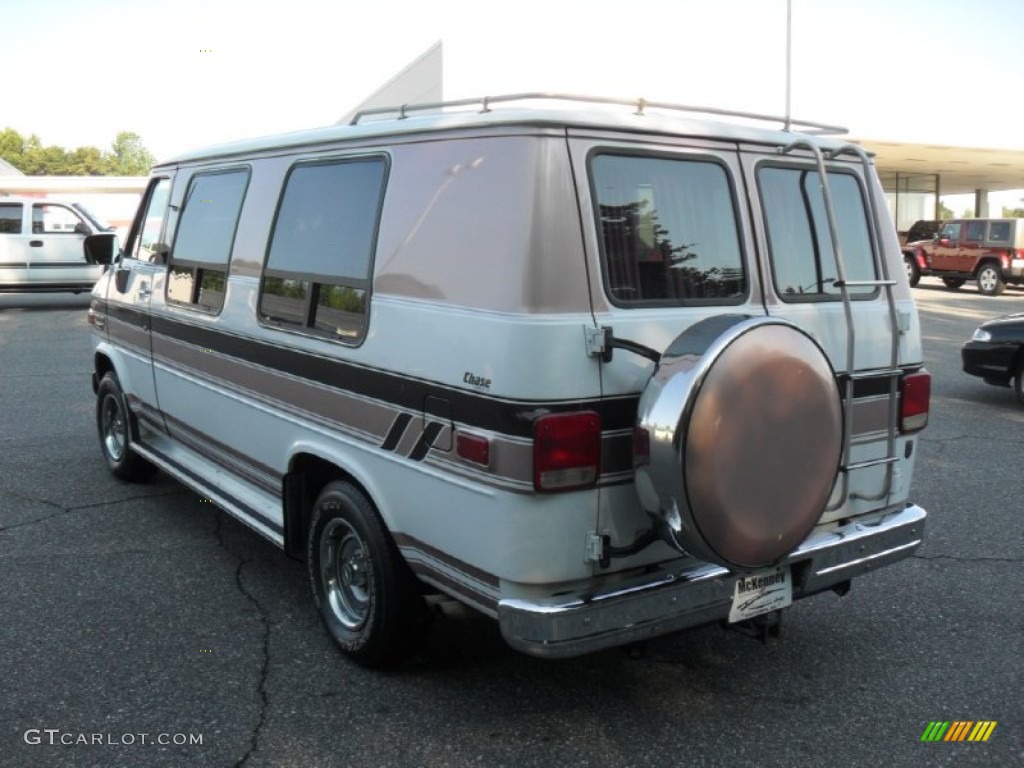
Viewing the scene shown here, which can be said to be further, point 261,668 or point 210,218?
point 210,218

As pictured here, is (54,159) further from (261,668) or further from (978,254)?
(261,668)

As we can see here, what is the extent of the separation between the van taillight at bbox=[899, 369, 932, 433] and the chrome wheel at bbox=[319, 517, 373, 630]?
2.25 metres

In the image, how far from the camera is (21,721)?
3.43 meters

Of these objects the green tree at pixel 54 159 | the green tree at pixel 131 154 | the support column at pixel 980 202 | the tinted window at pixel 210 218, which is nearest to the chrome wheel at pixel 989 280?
the tinted window at pixel 210 218

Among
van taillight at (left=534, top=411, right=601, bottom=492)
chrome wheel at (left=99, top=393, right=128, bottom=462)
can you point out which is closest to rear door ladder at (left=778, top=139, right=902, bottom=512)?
van taillight at (left=534, top=411, right=601, bottom=492)

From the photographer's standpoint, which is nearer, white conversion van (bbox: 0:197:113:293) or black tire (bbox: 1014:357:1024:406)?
black tire (bbox: 1014:357:1024:406)

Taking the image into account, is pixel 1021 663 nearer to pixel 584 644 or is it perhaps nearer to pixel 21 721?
pixel 584 644

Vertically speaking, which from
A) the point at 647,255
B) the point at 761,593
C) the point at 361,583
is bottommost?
the point at 361,583

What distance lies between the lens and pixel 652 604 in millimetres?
3127

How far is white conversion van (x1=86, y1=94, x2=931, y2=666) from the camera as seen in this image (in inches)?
118

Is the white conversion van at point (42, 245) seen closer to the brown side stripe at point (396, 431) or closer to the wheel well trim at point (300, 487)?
the wheel well trim at point (300, 487)

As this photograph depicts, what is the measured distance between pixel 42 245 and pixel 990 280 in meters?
21.4

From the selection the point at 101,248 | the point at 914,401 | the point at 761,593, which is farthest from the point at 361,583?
the point at 101,248

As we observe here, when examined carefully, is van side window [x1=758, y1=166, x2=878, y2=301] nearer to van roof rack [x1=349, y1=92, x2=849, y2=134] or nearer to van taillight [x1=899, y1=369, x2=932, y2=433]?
van roof rack [x1=349, y1=92, x2=849, y2=134]
